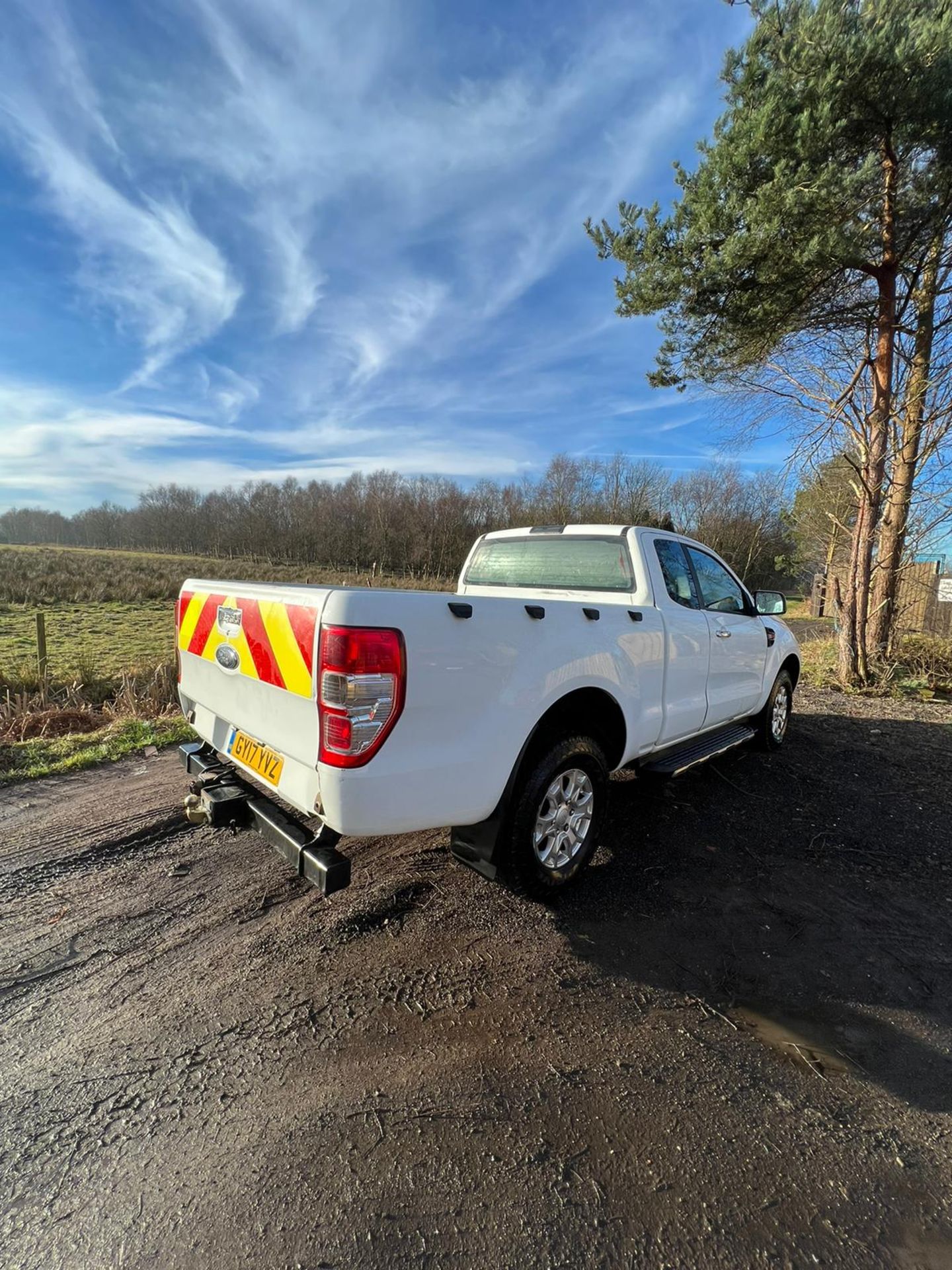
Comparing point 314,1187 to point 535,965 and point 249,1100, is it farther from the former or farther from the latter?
point 535,965

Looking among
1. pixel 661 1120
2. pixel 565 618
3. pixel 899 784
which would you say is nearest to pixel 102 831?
pixel 565 618

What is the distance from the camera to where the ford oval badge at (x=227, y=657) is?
2.65 m

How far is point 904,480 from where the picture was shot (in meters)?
8.54

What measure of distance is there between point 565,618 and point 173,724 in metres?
5.11

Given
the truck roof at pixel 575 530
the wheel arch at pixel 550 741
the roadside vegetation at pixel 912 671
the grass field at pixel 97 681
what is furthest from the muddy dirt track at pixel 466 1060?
the roadside vegetation at pixel 912 671

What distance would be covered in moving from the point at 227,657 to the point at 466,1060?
6.45 feet

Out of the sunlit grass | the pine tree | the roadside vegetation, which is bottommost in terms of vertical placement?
the sunlit grass

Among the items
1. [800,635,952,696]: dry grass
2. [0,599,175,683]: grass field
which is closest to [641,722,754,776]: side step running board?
[800,635,952,696]: dry grass

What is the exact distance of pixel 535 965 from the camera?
2.48 metres

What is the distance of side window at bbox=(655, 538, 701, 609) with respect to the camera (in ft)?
12.7

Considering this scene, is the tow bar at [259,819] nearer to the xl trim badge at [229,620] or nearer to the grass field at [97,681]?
the xl trim badge at [229,620]

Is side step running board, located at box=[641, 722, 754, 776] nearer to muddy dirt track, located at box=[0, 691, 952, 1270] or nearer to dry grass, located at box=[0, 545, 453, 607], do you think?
muddy dirt track, located at box=[0, 691, 952, 1270]

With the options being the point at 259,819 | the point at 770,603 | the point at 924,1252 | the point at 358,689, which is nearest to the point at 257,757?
the point at 259,819

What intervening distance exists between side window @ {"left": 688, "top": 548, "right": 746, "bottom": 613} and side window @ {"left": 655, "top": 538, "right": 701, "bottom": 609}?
5.7 inches
